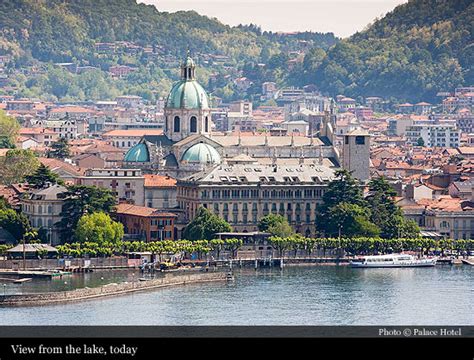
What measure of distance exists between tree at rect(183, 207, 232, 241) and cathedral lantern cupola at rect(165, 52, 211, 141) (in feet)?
53.6

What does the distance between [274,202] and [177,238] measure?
15.2 ft

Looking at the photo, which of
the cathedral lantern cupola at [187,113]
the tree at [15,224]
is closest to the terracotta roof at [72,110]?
the cathedral lantern cupola at [187,113]

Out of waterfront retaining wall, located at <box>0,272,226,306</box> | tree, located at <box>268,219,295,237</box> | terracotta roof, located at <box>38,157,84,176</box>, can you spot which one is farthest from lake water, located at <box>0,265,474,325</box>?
terracotta roof, located at <box>38,157,84,176</box>

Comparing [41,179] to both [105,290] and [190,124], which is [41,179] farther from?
[105,290]

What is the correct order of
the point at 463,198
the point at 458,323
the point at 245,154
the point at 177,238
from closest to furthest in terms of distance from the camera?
the point at 458,323, the point at 177,238, the point at 463,198, the point at 245,154

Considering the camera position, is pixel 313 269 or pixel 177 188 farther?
pixel 177 188

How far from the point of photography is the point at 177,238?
273 ft

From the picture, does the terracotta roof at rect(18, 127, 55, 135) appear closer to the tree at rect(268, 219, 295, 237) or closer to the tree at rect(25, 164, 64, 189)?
the tree at rect(25, 164, 64, 189)

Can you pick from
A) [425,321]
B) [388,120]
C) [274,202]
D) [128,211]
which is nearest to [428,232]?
[274,202]

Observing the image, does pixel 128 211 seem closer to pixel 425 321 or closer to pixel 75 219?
pixel 75 219

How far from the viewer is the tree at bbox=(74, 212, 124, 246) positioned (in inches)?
3095

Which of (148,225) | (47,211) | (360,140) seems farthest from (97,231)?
(360,140)

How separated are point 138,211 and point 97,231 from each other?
500cm

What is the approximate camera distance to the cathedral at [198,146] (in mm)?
93938
